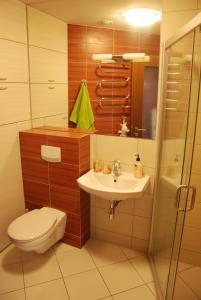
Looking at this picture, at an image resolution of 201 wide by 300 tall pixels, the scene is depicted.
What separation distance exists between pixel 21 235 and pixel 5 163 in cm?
69

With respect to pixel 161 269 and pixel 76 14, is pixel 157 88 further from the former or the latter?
pixel 161 269

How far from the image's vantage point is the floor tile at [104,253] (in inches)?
90.1

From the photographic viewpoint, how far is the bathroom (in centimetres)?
190

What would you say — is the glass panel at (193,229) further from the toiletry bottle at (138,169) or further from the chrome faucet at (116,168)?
the chrome faucet at (116,168)

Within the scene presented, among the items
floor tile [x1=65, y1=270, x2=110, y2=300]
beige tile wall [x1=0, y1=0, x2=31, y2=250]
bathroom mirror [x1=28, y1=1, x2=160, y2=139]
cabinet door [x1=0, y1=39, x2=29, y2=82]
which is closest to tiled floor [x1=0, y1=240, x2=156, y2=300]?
floor tile [x1=65, y1=270, x2=110, y2=300]

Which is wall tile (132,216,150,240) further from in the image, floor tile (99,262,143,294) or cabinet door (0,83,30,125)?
cabinet door (0,83,30,125)

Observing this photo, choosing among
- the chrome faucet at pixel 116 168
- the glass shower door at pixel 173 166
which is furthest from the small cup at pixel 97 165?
the glass shower door at pixel 173 166

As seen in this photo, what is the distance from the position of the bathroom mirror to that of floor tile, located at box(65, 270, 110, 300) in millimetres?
1260

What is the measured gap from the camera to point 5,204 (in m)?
2.35

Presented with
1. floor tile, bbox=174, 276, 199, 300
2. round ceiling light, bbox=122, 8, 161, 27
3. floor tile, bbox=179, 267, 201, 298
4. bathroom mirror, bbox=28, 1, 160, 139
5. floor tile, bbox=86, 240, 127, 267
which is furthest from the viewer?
floor tile, bbox=86, 240, 127, 267

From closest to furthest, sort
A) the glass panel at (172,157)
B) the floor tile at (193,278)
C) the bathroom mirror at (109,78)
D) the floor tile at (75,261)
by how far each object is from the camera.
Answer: the glass panel at (172,157)
the floor tile at (193,278)
the bathroom mirror at (109,78)
the floor tile at (75,261)

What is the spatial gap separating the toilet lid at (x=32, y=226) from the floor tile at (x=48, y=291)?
0.40 meters

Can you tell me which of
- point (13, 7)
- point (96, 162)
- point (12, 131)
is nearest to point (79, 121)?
point (96, 162)

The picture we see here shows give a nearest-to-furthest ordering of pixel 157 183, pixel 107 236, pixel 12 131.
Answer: pixel 157 183 < pixel 12 131 < pixel 107 236
